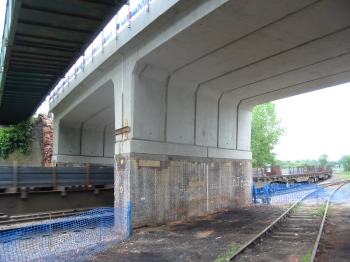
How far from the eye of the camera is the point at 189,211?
13664mm

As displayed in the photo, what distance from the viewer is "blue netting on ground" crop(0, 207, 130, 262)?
8234 millimetres

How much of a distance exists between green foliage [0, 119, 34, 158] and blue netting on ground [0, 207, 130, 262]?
16252 mm

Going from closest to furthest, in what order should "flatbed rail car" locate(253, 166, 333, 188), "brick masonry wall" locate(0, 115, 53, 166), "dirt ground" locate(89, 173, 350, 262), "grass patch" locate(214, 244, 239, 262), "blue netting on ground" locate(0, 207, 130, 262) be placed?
"grass patch" locate(214, 244, 239, 262)
"dirt ground" locate(89, 173, 350, 262)
"blue netting on ground" locate(0, 207, 130, 262)
"brick masonry wall" locate(0, 115, 53, 166)
"flatbed rail car" locate(253, 166, 333, 188)

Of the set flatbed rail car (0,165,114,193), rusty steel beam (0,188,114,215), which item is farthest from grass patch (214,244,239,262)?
flatbed rail car (0,165,114,193)

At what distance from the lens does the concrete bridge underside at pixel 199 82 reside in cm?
910

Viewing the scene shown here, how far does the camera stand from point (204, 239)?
9.91 metres

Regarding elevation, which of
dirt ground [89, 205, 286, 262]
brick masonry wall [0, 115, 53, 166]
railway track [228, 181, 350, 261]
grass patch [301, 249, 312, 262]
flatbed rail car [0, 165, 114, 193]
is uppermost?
brick masonry wall [0, 115, 53, 166]

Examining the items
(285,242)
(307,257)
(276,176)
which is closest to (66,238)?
(285,242)

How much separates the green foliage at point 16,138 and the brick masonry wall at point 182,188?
1703 centimetres

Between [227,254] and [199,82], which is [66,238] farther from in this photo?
[199,82]

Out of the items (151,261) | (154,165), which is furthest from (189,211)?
(151,261)

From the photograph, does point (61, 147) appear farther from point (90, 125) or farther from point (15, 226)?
point (15, 226)

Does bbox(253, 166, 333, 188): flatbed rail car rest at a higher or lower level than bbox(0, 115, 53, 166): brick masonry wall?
lower

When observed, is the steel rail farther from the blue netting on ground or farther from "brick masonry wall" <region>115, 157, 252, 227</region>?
"brick masonry wall" <region>115, 157, 252, 227</region>
